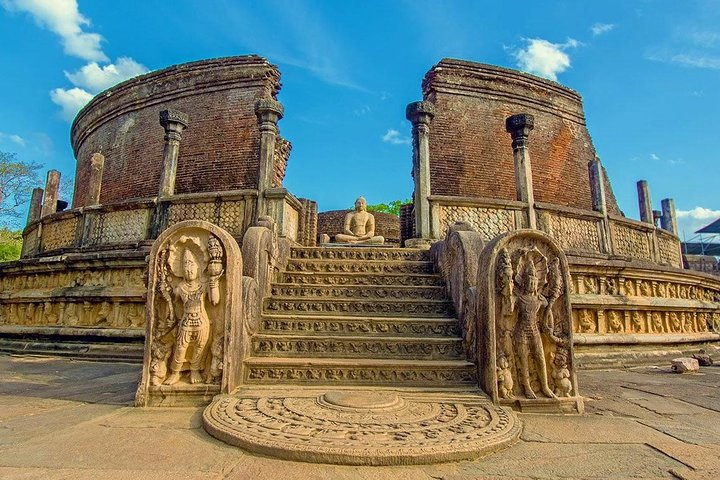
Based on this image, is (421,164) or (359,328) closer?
(359,328)

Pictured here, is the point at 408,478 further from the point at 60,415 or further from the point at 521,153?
the point at 521,153

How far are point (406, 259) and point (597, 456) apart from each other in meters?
3.89

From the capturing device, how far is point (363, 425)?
2.56 m

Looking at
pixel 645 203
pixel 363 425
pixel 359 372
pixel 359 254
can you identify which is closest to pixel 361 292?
pixel 359 254

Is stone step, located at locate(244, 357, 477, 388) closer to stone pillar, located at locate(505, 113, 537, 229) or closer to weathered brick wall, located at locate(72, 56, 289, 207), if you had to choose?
stone pillar, located at locate(505, 113, 537, 229)

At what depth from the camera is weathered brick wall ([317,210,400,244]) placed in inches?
711

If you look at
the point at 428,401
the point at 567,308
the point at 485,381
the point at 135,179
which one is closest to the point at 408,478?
the point at 428,401

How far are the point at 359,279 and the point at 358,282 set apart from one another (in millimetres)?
42

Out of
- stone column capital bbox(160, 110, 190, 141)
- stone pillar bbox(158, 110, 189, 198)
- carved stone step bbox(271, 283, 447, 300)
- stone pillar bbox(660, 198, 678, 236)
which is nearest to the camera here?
carved stone step bbox(271, 283, 447, 300)

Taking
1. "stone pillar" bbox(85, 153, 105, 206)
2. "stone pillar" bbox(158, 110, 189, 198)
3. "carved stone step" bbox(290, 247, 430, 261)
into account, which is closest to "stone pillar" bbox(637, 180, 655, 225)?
"carved stone step" bbox(290, 247, 430, 261)

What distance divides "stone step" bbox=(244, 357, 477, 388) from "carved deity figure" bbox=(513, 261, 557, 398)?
1.53 feet

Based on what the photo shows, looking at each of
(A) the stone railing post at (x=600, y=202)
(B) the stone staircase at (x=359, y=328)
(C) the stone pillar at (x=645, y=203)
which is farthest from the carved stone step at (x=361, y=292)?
(C) the stone pillar at (x=645, y=203)

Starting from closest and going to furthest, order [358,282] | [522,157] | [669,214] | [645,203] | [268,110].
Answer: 1. [358,282]
2. [268,110]
3. [522,157]
4. [645,203]
5. [669,214]

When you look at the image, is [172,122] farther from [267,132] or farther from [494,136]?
[494,136]
